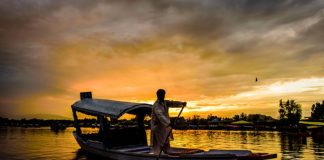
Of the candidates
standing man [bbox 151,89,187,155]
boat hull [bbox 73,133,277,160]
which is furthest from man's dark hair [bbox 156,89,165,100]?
boat hull [bbox 73,133,277,160]

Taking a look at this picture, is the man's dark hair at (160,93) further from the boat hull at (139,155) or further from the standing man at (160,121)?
the boat hull at (139,155)

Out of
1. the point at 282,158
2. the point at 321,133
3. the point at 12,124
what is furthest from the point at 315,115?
the point at 12,124

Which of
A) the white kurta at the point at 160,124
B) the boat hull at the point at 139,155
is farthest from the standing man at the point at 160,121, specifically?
the boat hull at the point at 139,155

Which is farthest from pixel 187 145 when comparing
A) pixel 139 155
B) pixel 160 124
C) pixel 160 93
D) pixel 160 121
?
pixel 160 93

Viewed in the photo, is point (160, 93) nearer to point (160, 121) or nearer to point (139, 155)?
point (160, 121)

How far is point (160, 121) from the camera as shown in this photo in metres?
12.7

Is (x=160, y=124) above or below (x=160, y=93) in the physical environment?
below

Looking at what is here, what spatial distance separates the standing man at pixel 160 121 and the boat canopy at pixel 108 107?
8.60 ft

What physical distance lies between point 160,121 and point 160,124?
1.45ft

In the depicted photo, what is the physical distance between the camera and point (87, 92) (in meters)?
21.2

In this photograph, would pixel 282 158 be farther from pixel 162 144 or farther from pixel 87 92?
pixel 87 92

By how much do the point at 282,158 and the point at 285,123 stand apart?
74527 mm

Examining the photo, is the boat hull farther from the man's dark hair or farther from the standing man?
the man's dark hair

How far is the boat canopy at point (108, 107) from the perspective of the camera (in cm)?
1569
